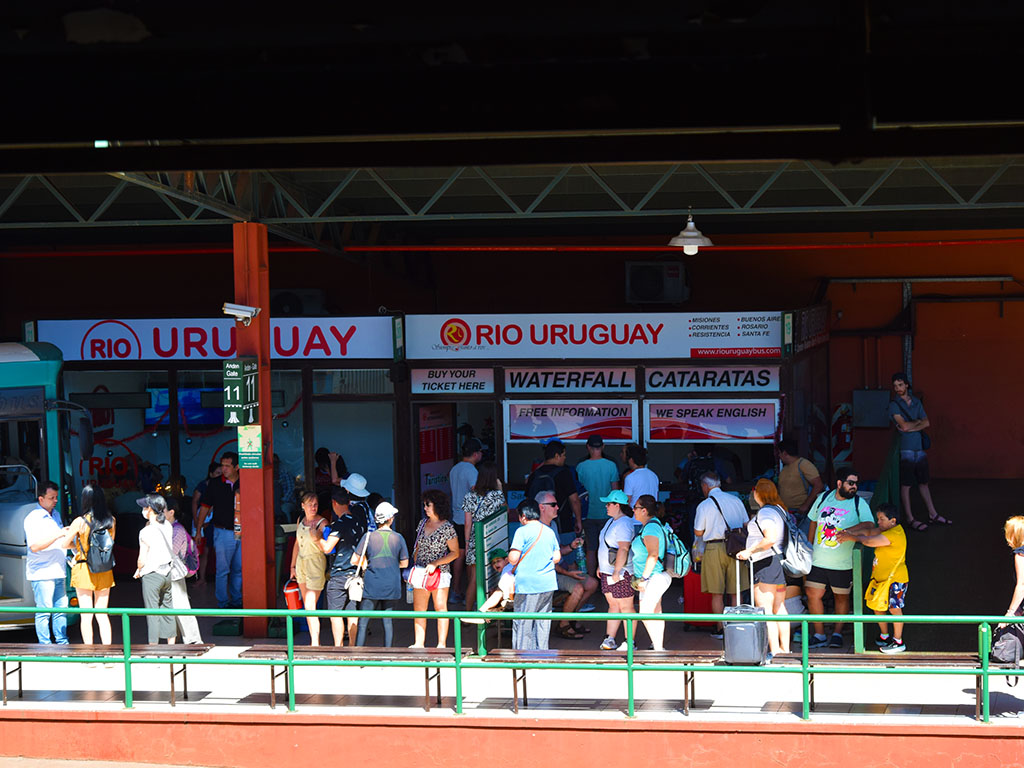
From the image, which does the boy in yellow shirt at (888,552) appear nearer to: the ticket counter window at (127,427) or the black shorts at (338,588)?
the black shorts at (338,588)

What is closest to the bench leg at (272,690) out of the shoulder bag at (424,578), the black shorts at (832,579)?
the shoulder bag at (424,578)

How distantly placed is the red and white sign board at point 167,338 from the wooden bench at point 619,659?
237 inches

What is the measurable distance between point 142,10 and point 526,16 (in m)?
1.40

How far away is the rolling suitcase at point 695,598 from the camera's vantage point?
11594 mm

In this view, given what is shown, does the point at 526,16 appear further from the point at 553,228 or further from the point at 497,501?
the point at 553,228

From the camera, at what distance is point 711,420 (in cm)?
1378

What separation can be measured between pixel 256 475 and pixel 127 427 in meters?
5.03

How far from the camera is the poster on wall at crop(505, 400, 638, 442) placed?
14.0 meters

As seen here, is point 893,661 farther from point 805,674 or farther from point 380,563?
point 380,563

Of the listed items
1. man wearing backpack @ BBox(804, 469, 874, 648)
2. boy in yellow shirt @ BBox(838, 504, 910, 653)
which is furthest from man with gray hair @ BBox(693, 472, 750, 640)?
boy in yellow shirt @ BBox(838, 504, 910, 653)

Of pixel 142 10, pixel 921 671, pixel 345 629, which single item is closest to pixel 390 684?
pixel 345 629

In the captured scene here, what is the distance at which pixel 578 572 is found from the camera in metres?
11.4

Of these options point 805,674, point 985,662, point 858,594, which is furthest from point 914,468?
point 805,674

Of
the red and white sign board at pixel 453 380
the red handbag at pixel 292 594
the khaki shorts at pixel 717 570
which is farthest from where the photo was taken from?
the red and white sign board at pixel 453 380
